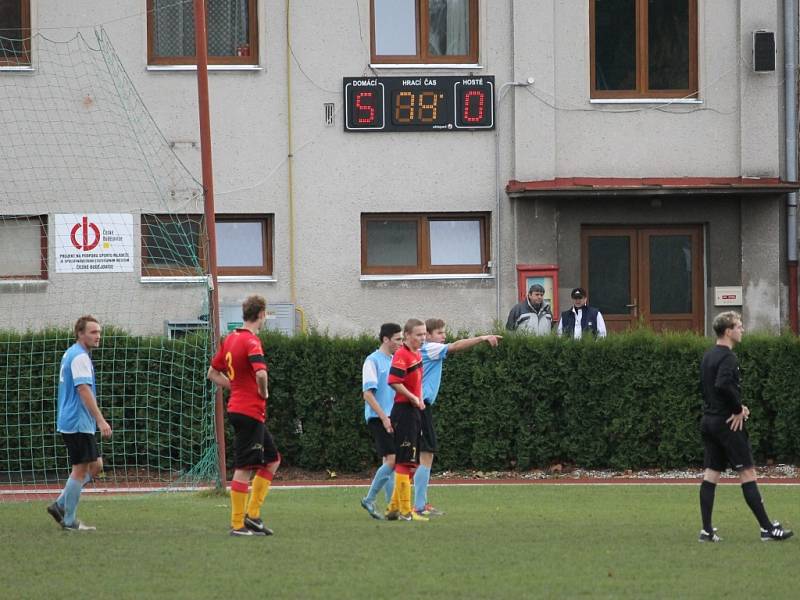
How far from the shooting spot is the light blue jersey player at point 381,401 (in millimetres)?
12883

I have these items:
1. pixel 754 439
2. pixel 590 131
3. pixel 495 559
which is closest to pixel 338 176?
pixel 590 131

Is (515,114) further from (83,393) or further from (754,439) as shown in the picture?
(83,393)

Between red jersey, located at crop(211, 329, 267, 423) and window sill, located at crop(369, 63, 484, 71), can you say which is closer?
red jersey, located at crop(211, 329, 267, 423)

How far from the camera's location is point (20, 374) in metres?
18.4

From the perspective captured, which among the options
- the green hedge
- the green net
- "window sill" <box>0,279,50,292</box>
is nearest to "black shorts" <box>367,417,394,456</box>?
the green hedge

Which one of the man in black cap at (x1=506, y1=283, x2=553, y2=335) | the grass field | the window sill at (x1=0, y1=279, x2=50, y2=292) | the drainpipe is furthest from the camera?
the drainpipe

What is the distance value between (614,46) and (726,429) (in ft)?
42.9

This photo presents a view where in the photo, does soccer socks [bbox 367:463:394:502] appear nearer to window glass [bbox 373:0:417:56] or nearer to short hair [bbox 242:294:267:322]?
short hair [bbox 242:294:267:322]

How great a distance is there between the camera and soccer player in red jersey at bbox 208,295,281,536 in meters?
11.1

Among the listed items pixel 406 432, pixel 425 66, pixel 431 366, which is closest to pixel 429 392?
pixel 431 366

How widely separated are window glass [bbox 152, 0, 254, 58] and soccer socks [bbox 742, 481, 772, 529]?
1362 cm

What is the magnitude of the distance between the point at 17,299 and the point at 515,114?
8153 millimetres

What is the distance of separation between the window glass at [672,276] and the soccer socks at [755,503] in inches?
484

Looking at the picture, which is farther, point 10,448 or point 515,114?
point 515,114
